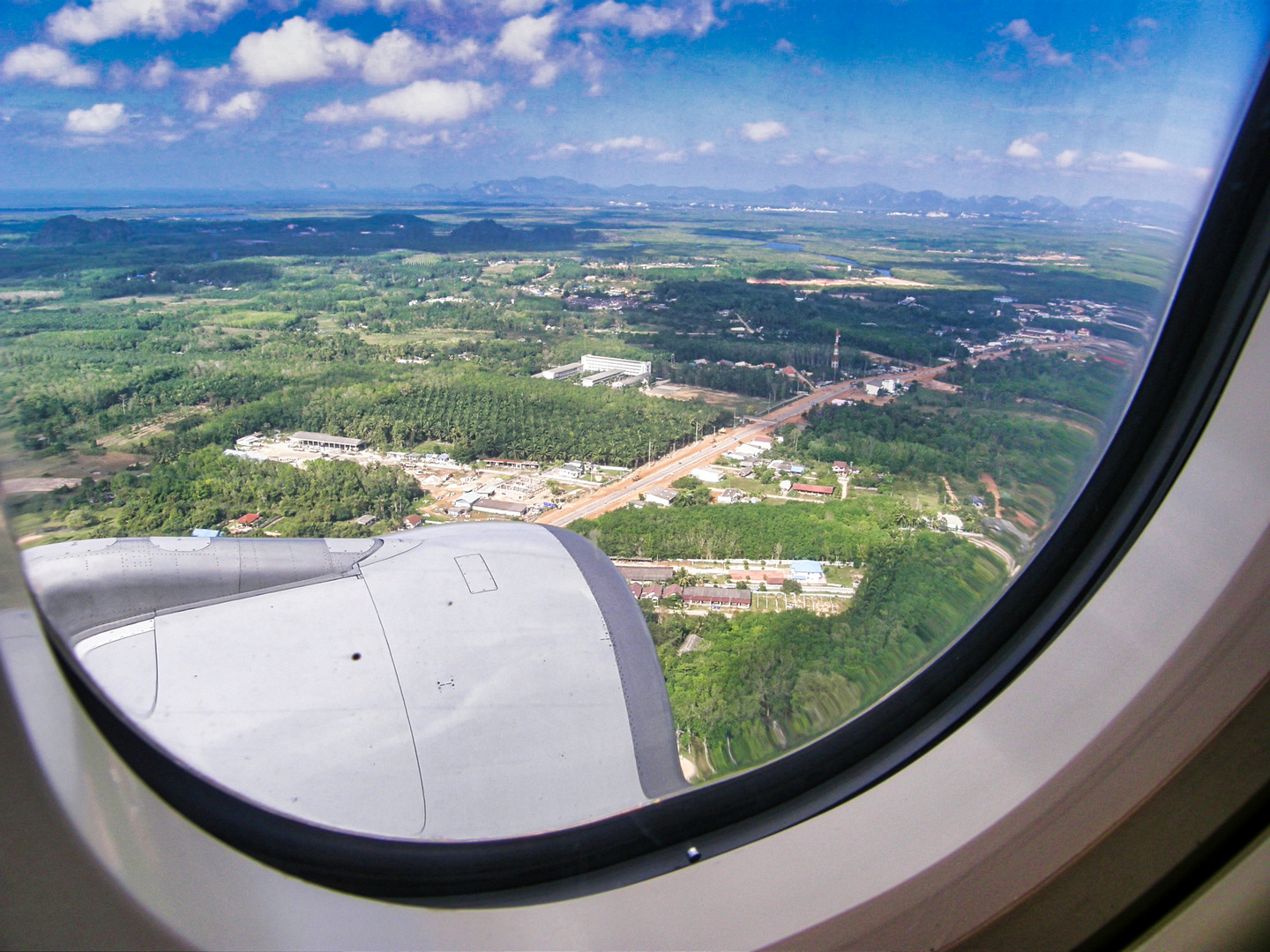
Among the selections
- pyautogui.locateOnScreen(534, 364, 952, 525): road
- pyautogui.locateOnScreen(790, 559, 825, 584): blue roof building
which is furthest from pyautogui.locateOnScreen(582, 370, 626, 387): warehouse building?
pyautogui.locateOnScreen(790, 559, 825, 584): blue roof building

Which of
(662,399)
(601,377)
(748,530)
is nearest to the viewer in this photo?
(748,530)

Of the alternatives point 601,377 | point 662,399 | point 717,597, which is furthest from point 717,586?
point 601,377

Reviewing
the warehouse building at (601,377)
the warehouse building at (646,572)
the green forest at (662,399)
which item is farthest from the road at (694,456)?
the warehouse building at (601,377)

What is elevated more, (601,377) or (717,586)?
(601,377)

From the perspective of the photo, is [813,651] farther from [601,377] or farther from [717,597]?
[601,377]

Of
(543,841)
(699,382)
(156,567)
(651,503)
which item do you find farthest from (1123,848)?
(699,382)

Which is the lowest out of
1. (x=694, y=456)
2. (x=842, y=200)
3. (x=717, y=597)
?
(x=717, y=597)
